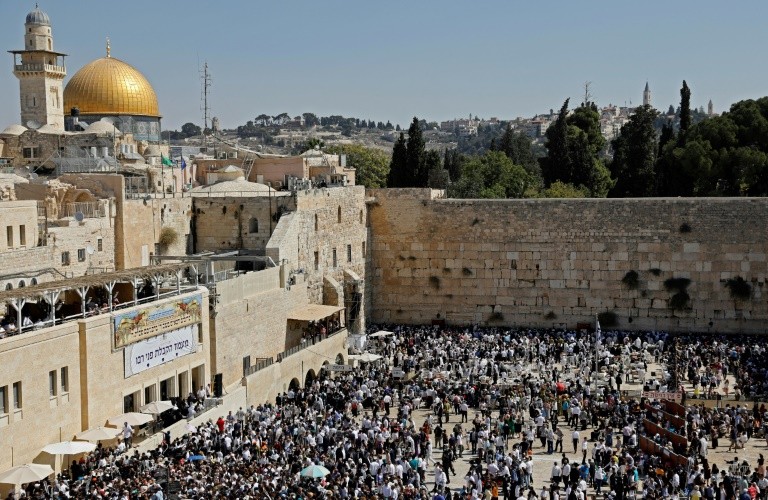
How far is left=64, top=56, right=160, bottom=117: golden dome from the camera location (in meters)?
42.2

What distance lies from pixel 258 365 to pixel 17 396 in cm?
832

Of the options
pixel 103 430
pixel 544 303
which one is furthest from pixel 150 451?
pixel 544 303

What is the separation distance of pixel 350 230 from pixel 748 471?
18.0m

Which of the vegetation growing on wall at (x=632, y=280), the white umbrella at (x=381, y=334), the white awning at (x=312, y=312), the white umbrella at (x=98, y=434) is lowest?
the white umbrella at (x=381, y=334)

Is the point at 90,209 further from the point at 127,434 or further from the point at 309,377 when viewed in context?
the point at 127,434

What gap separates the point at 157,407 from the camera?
21.5 meters

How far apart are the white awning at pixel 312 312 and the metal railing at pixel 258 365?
2456 mm

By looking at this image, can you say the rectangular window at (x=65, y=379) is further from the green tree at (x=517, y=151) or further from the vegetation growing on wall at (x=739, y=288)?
the green tree at (x=517, y=151)

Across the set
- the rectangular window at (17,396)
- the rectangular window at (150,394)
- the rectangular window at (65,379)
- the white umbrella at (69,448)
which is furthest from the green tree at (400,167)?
the rectangular window at (17,396)

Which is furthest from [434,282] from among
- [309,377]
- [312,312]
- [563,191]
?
[563,191]

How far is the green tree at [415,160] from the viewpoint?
145 ft

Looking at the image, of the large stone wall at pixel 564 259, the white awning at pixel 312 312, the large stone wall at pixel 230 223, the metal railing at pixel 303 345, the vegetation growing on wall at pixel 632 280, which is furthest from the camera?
the vegetation growing on wall at pixel 632 280

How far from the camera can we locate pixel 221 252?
1260 inches

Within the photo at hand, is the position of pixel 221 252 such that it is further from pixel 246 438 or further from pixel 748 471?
pixel 748 471
